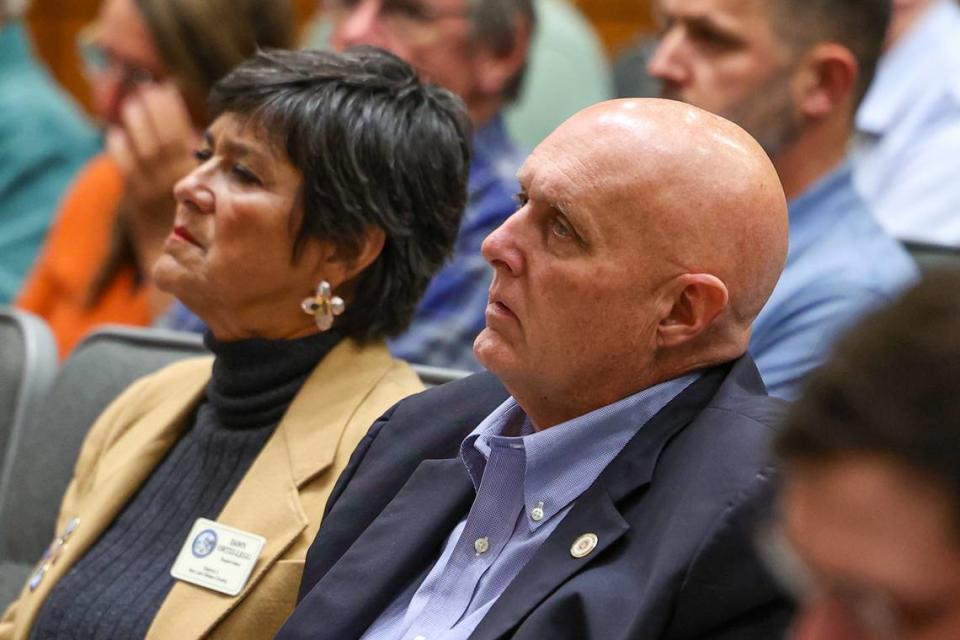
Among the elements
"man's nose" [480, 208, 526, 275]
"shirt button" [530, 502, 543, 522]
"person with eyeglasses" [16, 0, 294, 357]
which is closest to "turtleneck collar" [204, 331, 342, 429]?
"man's nose" [480, 208, 526, 275]

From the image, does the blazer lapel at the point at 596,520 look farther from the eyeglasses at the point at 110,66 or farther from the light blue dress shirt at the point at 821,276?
the eyeglasses at the point at 110,66

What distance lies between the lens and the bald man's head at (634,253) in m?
1.43

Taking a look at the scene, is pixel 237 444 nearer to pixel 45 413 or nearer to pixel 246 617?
pixel 246 617

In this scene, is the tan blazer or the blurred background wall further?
the blurred background wall

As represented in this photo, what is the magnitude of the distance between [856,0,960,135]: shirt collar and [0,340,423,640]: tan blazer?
159 cm

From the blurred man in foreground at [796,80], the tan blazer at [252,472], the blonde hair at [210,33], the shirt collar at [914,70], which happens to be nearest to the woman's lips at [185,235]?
the tan blazer at [252,472]

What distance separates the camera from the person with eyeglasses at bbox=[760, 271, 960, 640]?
0.76m

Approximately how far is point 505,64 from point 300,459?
1.47 meters

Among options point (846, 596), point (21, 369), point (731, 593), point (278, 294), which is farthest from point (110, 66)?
point (846, 596)

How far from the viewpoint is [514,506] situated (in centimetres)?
150

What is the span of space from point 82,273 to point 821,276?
1.63 metres

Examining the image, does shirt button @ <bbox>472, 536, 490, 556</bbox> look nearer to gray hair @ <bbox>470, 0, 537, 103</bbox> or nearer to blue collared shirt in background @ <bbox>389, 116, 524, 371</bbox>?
blue collared shirt in background @ <bbox>389, 116, 524, 371</bbox>

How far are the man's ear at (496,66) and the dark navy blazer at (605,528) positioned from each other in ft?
4.68

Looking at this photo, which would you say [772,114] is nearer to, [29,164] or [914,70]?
[914,70]
